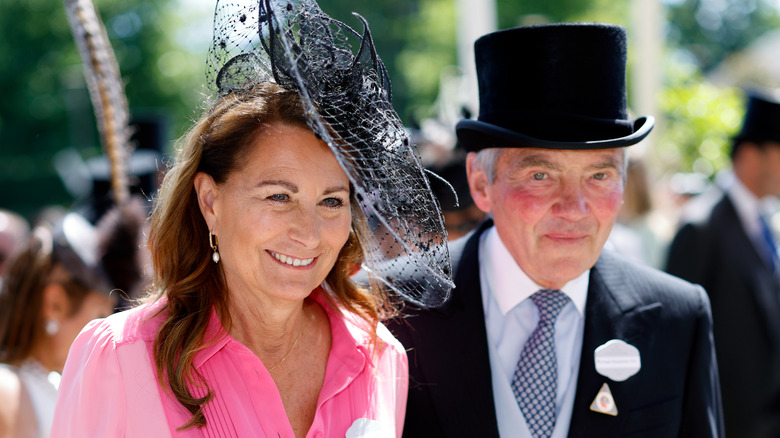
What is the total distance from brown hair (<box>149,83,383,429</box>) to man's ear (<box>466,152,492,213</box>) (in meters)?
0.82

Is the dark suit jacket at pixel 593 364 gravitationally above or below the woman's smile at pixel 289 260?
below

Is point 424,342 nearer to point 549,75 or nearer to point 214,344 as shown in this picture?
point 214,344

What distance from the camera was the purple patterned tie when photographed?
7.61 ft

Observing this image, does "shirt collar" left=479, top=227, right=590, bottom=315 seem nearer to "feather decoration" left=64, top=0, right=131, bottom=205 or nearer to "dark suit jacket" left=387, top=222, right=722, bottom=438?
"dark suit jacket" left=387, top=222, right=722, bottom=438

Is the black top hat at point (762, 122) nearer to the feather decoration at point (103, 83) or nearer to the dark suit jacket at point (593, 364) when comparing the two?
the dark suit jacket at point (593, 364)

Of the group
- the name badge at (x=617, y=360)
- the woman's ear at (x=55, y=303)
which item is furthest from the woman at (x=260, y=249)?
the woman's ear at (x=55, y=303)

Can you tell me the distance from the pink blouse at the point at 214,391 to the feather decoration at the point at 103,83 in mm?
1358

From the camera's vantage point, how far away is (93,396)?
1787 mm

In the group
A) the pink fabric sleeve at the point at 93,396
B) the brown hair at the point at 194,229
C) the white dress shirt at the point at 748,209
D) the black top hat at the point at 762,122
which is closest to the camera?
the pink fabric sleeve at the point at 93,396

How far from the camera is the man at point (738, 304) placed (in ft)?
15.5

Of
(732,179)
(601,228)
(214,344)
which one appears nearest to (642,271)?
(601,228)

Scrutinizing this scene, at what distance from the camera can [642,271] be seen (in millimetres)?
2617

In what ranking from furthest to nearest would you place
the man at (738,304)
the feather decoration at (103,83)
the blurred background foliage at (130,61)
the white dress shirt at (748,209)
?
the blurred background foliage at (130,61) → the white dress shirt at (748,209) → the man at (738,304) → the feather decoration at (103,83)

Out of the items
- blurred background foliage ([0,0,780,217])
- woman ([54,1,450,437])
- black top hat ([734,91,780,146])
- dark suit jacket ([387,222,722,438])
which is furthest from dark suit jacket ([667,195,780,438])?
blurred background foliage ([0,0,780,217])
